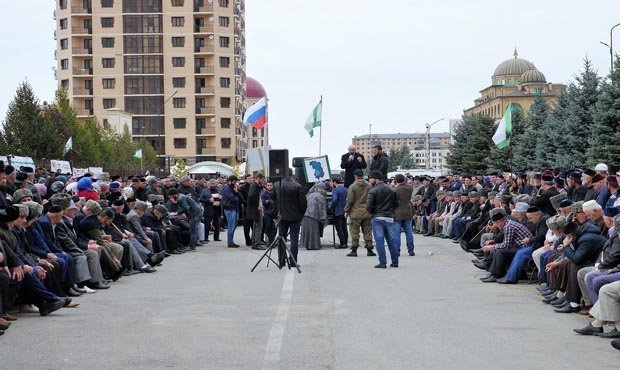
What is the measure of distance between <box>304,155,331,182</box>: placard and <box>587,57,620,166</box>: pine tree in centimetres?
1347

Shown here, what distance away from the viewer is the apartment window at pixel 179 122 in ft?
382

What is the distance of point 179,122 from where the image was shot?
4604 inches

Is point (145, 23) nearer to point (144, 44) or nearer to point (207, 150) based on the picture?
point (144, 44)

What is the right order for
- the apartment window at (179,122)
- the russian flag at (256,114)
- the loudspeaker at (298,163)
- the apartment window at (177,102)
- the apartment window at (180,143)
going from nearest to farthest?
the loudspeaker at (298,163) → the russian flag at (256,114) → the apartment window at (177,102) → the apartment window at (179,122) → the apartment window at (180,143)

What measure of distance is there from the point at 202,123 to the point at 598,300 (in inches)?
4261

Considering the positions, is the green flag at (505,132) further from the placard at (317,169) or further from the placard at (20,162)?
the placard at (20,162)

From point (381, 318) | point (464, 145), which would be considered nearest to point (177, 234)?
point (381, 318)

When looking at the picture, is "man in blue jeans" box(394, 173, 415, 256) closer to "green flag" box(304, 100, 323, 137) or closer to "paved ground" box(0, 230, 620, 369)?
"paved ground" box(0, 230, 620, 369)

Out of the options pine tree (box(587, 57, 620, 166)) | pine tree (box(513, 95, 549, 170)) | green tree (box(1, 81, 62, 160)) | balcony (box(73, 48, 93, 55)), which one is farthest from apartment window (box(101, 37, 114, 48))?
pine tree (box(587, 57, 620, 166))

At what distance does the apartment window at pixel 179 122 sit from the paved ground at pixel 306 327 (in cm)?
10003

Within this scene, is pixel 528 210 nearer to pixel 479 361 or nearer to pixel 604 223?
pixel 604 223

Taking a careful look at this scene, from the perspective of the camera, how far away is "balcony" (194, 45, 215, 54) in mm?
113812

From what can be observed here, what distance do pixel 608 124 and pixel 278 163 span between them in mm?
21447

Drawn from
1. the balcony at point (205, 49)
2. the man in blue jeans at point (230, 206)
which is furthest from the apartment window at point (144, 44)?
the man in blue jeans at point (230, 206)
